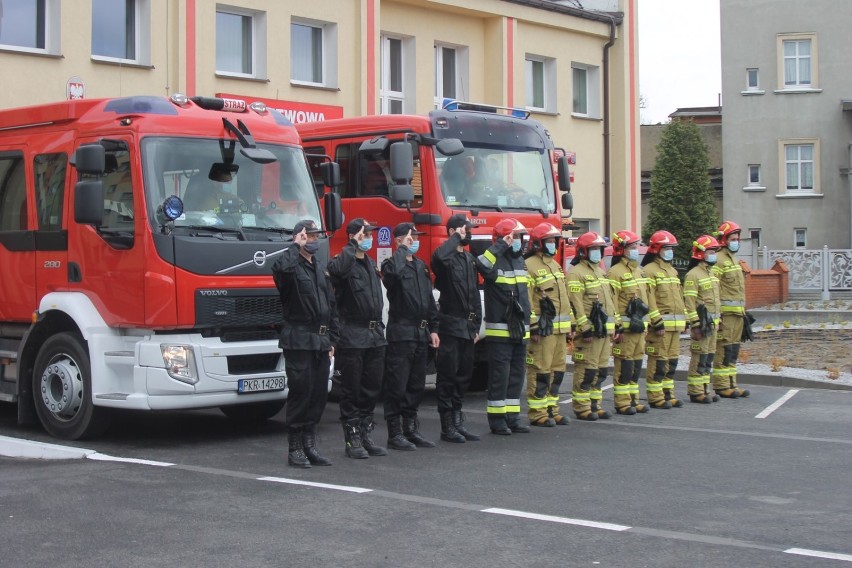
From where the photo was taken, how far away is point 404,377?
10.6 metres

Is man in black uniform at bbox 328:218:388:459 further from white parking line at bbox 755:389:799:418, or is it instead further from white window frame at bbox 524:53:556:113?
white window frame at bbox 524:53:556:113

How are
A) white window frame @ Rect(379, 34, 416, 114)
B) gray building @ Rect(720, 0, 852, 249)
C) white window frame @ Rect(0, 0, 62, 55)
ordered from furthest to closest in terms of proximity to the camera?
gray building @ Rect(720, 0, 852, 249) → white window frame @ Rect(379, 34, 416, 114) → white window frame @ Rect(0, 0, 62, 55)

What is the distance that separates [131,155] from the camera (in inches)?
424

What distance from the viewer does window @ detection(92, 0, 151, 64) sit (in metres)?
19.9

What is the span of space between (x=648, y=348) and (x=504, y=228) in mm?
3151

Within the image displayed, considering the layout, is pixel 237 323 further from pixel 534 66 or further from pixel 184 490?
pixel 534 66

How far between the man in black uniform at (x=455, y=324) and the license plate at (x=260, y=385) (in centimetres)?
148

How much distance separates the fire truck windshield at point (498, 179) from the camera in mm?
13500

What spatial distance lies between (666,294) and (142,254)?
20.1 feet

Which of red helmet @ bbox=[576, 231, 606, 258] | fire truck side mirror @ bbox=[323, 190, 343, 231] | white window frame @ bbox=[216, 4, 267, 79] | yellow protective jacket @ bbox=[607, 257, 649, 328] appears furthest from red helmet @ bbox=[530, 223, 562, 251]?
white window frame @ bbox=[216, 4, 267, 79]

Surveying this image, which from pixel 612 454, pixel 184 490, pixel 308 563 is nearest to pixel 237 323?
pixel 184 490

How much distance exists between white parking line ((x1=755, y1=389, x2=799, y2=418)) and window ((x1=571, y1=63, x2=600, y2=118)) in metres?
15.2

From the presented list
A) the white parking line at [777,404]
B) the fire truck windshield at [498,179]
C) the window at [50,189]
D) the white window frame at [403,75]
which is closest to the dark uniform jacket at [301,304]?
the window at [50,189]

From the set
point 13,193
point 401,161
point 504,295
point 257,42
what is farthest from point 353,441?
point 257,42
